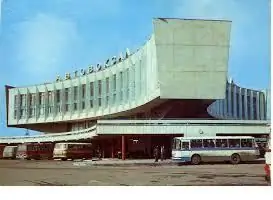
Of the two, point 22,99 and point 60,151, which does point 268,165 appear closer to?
point 60,151

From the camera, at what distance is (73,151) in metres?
12.8

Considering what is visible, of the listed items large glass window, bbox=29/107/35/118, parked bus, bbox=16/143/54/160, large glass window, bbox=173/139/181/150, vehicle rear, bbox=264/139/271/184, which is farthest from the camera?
large glass window, bbox=29/107/35/118

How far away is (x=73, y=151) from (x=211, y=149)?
3.41m

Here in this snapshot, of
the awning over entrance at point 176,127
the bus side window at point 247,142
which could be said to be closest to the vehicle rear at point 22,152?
the awning over entrance at point 176,127

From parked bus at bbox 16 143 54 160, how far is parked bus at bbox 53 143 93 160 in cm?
36

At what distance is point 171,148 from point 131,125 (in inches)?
44.8

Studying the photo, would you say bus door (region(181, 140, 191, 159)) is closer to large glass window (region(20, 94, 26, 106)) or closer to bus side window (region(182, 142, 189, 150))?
bus side window (region(182, 142, 189, 150))

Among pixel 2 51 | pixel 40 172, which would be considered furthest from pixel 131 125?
pixel 2 51

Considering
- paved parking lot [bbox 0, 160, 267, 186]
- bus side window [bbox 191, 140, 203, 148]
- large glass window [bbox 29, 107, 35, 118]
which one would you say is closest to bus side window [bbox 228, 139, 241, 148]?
bus side window [bbox 191, 140, 203, 148]

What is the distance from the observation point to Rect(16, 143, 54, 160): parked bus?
13273 mm

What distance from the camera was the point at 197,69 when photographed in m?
11.7

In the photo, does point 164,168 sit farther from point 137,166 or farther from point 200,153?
point 200,153

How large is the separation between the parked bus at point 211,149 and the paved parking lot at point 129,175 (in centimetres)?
83

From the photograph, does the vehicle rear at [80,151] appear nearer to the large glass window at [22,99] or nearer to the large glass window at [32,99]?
the large glass window at [32,99]
